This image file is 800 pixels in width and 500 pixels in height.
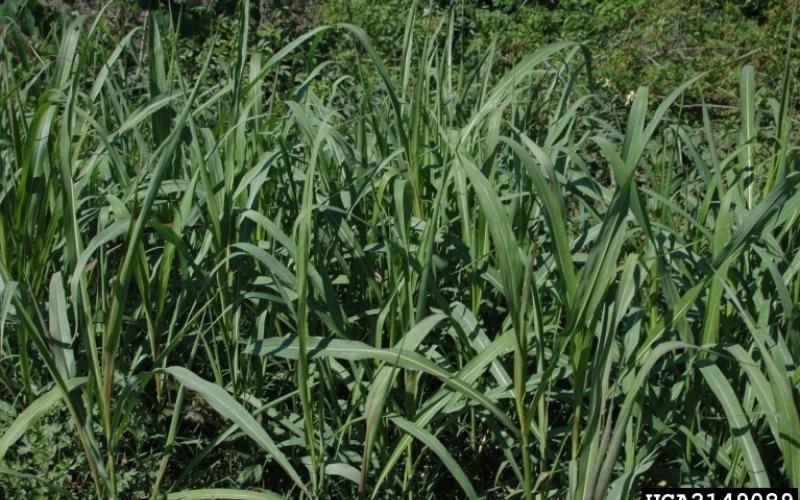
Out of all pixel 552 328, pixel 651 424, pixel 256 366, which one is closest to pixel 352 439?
pixel 256 366

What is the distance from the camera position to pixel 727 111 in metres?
4.20

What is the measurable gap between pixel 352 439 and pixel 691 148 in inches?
40.0

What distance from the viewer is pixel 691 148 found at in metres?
2.09

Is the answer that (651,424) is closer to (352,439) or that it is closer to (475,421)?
(475,421)

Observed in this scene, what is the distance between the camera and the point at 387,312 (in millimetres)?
1849

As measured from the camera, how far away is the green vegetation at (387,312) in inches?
65.7

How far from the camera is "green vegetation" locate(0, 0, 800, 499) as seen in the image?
5.48ft

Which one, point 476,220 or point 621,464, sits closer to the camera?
point 621,464

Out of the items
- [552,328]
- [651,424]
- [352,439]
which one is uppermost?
[552,328]

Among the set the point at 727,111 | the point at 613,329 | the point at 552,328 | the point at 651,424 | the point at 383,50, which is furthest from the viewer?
the point at 383,50

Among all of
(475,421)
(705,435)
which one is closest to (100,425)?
(475,421)

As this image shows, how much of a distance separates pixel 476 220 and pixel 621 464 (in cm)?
67

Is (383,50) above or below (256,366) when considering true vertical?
above

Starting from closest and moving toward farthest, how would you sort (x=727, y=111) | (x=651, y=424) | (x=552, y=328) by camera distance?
(x=651, y=424)
(x=552, y=328)
(x=727, y=111)
